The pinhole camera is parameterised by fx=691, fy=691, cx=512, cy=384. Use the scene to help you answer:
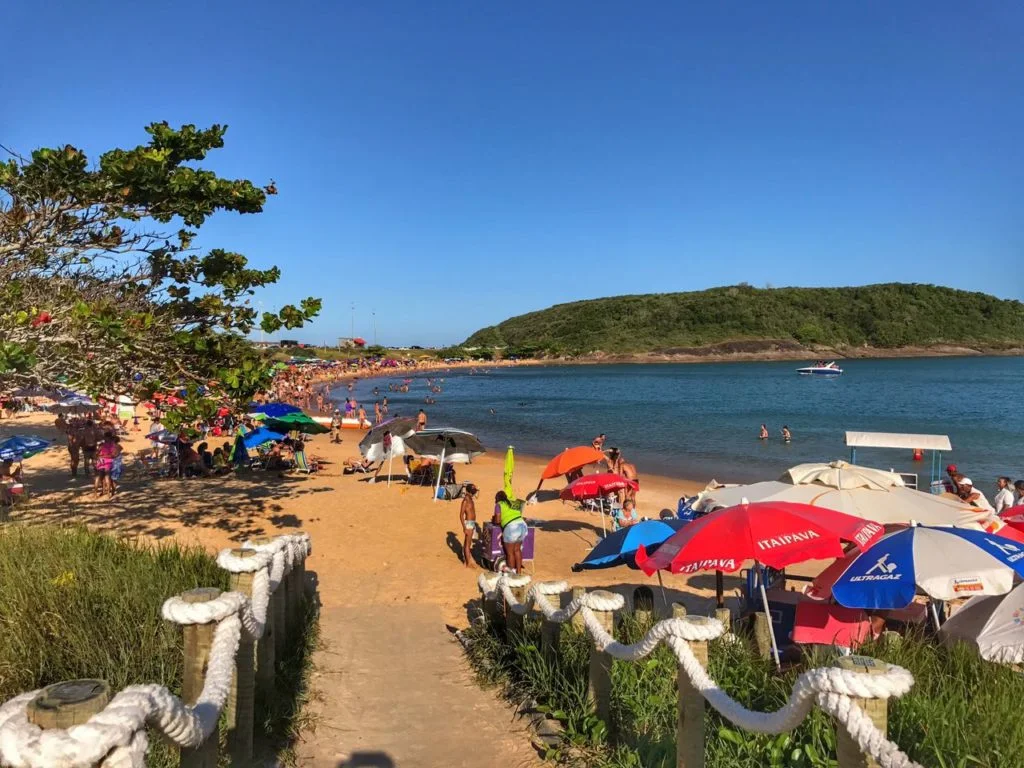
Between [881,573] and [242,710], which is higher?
[881,573]

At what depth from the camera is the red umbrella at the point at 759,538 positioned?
538cm

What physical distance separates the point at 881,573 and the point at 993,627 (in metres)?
0.81

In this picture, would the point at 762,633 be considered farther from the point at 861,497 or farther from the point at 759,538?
the point at 861,497

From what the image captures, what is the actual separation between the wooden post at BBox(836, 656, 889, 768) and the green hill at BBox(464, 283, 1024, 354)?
14086 cm

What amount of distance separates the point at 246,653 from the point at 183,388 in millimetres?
6510

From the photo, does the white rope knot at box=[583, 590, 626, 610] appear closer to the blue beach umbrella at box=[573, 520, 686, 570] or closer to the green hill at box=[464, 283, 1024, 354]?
the blue beach umbrella at box=[573, 520, 686, 570]

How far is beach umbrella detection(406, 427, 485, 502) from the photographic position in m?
15.5

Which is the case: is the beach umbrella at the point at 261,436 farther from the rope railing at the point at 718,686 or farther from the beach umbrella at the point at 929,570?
the beach umbrella at the point at 929,570

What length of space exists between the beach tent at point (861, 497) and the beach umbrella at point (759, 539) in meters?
Result: 1.30

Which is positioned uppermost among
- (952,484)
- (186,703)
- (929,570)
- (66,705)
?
(66,705)

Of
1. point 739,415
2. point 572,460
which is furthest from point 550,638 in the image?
point 739,415

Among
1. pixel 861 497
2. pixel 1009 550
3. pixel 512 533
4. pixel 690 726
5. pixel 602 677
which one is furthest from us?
pixel 512 533

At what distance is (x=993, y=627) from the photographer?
502 centimetres

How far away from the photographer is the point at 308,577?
30.9 feet
